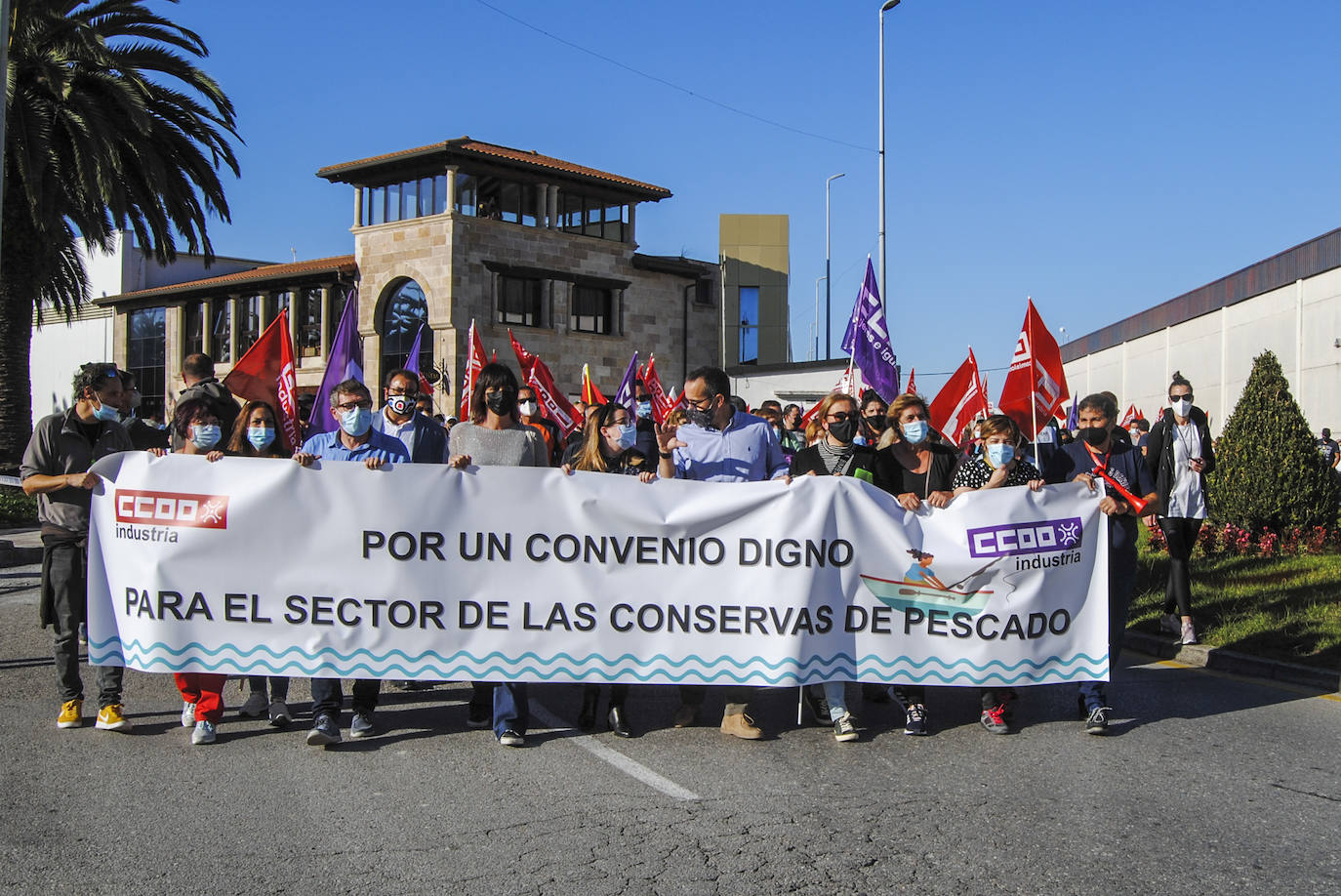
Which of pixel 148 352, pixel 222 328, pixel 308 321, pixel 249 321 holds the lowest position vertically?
pixel 148 352

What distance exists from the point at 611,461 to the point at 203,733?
254 centimetres

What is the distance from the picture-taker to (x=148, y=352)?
46906mm

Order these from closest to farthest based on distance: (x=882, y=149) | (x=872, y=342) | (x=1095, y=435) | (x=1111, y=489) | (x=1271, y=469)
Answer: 1. (x=1111, y=489)
2. (x=1095, y=435)
3. (x=872, y=342)
4. (x=1271, y=469)
5. (x=882, y=149)

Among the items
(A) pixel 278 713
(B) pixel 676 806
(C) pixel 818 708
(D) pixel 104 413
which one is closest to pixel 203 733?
(A) pixel 278 713

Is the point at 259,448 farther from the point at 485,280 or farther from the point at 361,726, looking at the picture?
the point at 485,280

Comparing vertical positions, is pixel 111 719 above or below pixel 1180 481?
below

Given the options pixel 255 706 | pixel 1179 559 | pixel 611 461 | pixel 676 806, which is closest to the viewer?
pixel 676 806

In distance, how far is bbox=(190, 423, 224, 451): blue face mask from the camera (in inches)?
251

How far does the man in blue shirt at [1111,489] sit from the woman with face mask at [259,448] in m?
4.21

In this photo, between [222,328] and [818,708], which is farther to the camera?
[222,328]

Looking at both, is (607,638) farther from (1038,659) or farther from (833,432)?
(1038,659)

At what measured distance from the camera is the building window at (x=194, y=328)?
4447 centimetres

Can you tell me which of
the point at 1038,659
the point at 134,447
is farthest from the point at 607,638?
the point at 134,447

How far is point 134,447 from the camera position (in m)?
7.63
